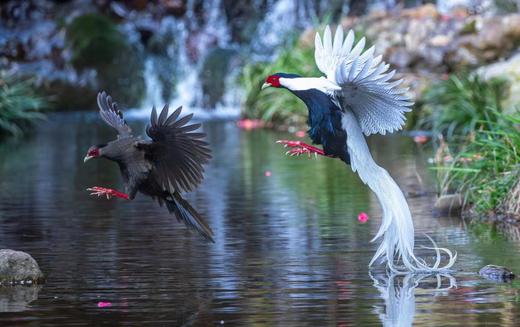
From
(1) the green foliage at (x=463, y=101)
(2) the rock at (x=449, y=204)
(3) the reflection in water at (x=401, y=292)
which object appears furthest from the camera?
(1) the green foliage at (x=463, y=101)

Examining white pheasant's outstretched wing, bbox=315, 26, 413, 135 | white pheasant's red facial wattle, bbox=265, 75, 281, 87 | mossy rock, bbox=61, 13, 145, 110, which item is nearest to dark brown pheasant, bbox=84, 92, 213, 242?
white pheasant's red facial wattle, bbox=265, 75, 281, 87

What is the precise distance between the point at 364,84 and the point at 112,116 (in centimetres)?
185

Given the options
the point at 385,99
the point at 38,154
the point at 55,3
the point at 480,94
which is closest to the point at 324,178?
the point at 480,94

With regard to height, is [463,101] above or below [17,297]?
above

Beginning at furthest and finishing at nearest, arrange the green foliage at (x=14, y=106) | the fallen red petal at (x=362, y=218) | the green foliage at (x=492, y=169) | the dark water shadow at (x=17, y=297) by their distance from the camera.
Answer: the green foliage at (x=14, y=106), the fallen red petal at (x=362, y=218), the green foliage at (x=492, y=169), the dark water shadow at (x=17, y=297)

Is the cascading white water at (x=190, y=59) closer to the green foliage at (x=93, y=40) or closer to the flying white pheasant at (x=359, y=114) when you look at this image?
the green foliage at (x=93, y=40)

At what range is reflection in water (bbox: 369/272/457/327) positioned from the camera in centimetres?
691

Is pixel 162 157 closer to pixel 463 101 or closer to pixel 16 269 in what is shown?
pixel 16 269

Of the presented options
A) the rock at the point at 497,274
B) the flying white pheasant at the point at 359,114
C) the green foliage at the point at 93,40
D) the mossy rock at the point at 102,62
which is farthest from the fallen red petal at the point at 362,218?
the green foliage at the point at 93,40

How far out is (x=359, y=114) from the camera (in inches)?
331

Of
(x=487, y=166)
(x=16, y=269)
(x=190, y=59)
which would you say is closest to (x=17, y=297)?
(x=16, y=269)

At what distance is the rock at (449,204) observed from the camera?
11680mm

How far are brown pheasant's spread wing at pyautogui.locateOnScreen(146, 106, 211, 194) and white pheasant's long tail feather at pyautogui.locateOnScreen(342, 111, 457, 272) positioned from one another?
3.50ft

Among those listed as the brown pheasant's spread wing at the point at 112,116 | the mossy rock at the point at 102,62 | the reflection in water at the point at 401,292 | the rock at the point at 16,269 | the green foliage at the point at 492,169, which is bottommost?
the reflection in water at the point at 401,292
